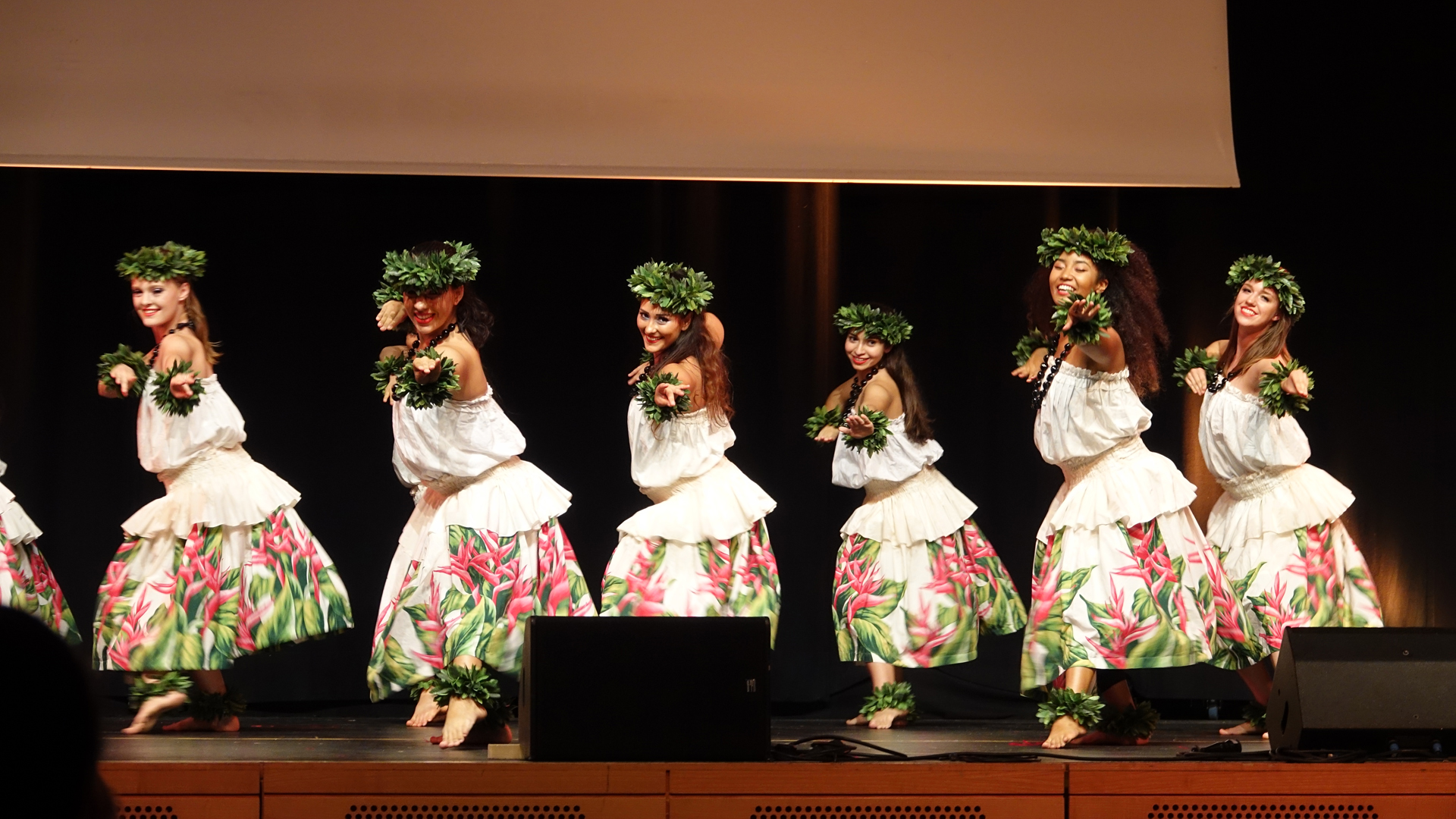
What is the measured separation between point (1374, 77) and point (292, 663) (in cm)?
502

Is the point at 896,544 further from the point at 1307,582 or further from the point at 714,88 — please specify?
the point at 714,88

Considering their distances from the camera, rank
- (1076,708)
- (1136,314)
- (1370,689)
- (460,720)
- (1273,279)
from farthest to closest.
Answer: (1273,279) < (1136,314) < (1076,708) < (460,720) < (1370,689)

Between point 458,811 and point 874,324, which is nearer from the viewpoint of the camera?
point 458,811

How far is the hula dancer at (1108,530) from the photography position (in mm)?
4641

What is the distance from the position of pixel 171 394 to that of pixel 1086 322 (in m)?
3.02

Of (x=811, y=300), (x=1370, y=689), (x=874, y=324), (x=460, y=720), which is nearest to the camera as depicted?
(x=1370, y=689)

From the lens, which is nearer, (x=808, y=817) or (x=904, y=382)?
(x=808, y=817)

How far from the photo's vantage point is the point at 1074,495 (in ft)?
16.0

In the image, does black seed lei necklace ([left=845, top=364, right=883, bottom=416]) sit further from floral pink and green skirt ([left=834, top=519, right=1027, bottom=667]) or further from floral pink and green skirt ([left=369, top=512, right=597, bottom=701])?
floral pink and green skirt ([left=369, top=512, right=597, bottom=701])

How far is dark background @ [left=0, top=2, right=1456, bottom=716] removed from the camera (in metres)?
6.13

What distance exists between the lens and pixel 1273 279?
5.30 m

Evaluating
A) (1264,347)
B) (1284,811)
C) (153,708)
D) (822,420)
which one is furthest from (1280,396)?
(153,708)

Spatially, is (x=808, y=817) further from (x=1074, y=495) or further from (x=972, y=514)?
(x=972, y=514)

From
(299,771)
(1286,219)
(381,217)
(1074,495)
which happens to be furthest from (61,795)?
(1286,219)
